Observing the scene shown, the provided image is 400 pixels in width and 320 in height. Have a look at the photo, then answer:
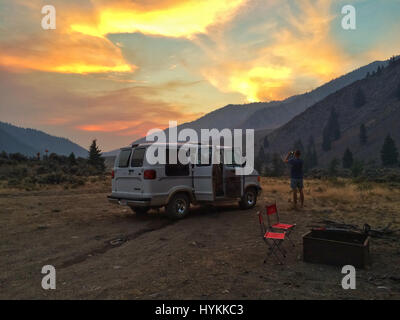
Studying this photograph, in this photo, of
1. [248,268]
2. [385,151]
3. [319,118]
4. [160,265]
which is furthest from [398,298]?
[319,118]

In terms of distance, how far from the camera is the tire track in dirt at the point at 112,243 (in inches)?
235

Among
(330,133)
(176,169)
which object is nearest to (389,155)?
(330,133)

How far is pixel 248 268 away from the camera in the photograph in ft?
18.0

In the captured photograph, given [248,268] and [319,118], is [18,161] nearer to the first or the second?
[248,268]

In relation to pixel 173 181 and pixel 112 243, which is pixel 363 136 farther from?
pixel 112 243

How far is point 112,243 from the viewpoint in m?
7.32

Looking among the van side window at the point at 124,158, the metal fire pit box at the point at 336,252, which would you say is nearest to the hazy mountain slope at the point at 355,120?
the van side window at the point at 124,158

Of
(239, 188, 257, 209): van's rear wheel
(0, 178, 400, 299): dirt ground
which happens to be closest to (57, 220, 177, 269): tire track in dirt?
(0, 178, 400, 299): dirt ground

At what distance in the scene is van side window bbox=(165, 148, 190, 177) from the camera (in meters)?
9.45

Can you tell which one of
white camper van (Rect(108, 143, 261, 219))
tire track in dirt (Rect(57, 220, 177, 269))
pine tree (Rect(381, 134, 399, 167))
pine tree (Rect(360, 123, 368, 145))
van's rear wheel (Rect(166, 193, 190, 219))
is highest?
pine tree (Rect(360, 123, 368, 145))

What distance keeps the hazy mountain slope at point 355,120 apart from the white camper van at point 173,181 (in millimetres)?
109331

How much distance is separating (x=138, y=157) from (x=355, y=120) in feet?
499

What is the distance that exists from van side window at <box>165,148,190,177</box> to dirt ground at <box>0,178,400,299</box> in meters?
1.48

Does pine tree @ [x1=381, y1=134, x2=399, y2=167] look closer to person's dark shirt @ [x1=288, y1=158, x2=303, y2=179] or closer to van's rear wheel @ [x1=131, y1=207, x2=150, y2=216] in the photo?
person's dark shirt @ [x1=288, y1=158, x2=303, y2=179]
